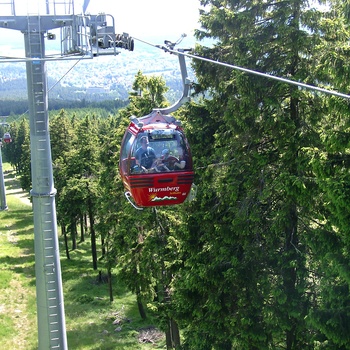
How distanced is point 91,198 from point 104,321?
853cm

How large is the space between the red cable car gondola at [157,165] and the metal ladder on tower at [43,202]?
6.53 ft

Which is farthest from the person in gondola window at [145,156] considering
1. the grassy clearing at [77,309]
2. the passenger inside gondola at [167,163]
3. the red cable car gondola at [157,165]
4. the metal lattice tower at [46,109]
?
the grassy clearing at [77,309]

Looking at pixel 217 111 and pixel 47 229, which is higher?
pixel 217 111

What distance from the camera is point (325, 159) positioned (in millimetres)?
9500

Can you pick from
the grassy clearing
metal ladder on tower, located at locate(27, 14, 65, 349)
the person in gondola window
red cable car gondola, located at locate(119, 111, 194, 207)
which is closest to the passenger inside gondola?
red cable car gondola, located at locate(119, 111, 194, 207)

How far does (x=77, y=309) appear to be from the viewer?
29359 millimetres

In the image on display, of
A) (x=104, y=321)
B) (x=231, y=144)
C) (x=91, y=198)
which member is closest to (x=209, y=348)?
→ (x=231, y=144)

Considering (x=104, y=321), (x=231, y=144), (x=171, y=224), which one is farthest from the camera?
(x=104, y=321)

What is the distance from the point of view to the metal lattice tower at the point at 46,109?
8.71m

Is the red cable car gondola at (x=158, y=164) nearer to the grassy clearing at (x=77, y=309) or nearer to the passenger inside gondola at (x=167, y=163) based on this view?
the passenger inside gondola at (x=167, y=163)

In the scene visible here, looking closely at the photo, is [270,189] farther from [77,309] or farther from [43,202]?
[77,309]

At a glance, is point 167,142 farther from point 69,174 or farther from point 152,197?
point 69,174

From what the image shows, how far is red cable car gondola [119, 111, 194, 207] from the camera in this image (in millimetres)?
10648

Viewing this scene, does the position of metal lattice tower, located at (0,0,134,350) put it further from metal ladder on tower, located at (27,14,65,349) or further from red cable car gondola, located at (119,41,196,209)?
red cable car gondola, located at (119,41,196,209)
